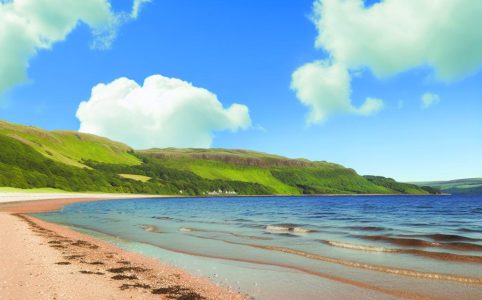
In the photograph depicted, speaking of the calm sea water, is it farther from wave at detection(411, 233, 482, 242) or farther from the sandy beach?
the sandy beach

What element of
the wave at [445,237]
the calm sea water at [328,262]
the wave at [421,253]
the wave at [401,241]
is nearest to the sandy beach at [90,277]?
the calm sea water at [328,262]

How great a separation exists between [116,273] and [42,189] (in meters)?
150

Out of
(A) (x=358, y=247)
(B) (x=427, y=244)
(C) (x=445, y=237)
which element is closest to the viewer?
(A) (x=358, y=247)

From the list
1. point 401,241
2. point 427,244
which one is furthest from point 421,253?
point 401,241

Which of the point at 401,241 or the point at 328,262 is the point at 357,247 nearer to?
the point at 401,241

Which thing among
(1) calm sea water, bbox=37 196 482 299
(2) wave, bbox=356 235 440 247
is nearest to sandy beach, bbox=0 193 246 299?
(1) calm sea water, bbox=37 196 482 299

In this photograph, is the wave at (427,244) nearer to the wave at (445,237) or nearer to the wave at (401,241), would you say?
the wave at (401,241)

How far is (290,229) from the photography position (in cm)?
3903

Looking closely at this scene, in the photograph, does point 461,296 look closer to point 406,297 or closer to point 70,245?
point 406,297

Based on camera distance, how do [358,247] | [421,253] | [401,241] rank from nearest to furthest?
[421,253] < [358,247] < [401,241]

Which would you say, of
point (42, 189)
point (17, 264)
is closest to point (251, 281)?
point (17, 264)

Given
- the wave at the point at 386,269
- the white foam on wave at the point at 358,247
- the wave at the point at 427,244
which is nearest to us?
the wave at the point at 386,269

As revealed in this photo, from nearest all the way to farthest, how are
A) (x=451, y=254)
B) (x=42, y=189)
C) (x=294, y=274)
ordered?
1. (x=294, y=274)
2. (x=451, y=254)
3. (x=42, y=189)

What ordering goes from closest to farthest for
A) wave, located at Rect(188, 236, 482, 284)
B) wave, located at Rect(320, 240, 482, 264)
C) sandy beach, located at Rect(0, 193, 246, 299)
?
sandy beach, located at Rect(0, 193, 246, 299) < wave, located at Rect(188, 236, 482, 284) < wave, located at Rect(320, 240, 482, 264)
